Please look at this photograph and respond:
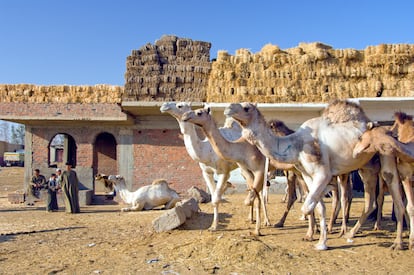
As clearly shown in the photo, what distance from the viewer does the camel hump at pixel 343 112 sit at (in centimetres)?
720

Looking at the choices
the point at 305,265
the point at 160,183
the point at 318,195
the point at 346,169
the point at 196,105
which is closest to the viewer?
the point at 305,265

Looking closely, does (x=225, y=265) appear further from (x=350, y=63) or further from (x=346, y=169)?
(x=350, y=63)

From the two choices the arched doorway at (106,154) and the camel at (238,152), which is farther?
the arched doorway at (106,154)

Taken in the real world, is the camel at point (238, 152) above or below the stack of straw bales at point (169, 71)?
below

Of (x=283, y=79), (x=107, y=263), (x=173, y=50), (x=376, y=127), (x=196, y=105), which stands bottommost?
(x=107, y=263)

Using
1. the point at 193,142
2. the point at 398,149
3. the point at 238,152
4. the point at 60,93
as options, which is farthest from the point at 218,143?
the point at 60,93

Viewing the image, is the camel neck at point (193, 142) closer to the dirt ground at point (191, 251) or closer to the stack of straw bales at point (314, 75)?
the dirt ground at point (191, 251)

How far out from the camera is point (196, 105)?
14.7 metres

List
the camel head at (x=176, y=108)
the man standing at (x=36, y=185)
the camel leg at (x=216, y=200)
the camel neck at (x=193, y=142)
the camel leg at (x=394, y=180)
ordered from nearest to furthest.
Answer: the camel leg at (x=394, y=180)
the camel head at (x=176, y=108)
the camel leg at (x=216, y=200)
the camel neck at (x=193, y=142)
the man standing at (x=36, y=185)

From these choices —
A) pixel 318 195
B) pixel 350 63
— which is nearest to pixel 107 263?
pixel 318 195

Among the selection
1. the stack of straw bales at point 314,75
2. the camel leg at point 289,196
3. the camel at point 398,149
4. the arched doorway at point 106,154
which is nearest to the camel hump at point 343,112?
the camel at point 398,149

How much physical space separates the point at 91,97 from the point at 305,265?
1265 cm

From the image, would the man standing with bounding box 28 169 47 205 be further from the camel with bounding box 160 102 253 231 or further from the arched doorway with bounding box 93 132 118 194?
the camel with bounding box 160 102 253 231

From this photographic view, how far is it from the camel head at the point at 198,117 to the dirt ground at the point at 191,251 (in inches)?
88.6
